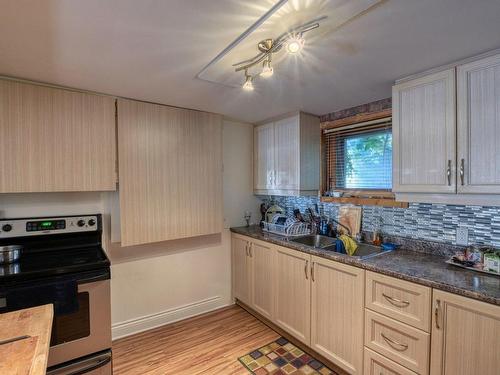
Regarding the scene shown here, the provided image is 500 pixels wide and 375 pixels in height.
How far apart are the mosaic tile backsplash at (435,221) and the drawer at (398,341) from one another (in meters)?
0.74

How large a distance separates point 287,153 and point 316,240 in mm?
907

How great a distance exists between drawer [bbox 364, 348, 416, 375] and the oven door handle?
1675 millimetres

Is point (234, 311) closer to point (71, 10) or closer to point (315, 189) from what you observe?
point (315, 189)

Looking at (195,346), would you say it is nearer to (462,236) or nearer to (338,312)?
(338,312)

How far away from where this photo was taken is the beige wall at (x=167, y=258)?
2193 mm

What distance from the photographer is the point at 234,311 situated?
115 inches

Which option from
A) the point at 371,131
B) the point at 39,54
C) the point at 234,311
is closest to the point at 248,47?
the point at 39,54

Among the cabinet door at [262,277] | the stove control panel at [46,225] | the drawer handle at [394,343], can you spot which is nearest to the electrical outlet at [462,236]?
the drawer handle at [394,343]

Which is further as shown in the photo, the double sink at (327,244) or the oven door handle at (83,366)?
the double sink at (327,244)

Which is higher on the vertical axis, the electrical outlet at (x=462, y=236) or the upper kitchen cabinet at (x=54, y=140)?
the upper kitchen cabinet at (x=54, y=140)

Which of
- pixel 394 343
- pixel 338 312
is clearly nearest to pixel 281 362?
pixel 338 312

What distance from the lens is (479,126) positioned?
145cm

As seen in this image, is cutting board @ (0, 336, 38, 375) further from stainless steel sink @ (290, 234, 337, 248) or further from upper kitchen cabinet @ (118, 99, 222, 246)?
stainless steel sink @ (290, 234, 337, 248)

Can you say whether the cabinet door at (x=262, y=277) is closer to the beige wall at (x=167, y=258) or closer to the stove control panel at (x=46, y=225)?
the beige wall at (x=167, y=258)
